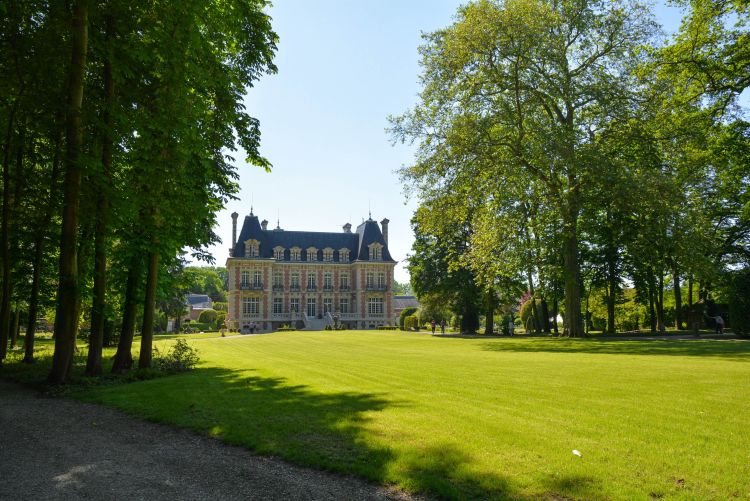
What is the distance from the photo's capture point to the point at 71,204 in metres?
11.0

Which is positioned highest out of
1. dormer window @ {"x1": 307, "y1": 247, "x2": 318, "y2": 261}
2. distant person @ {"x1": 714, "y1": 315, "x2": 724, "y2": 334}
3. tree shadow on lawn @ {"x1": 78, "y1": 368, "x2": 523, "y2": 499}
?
dormer window @ {"x1": 307, "y1": 247, "x2": 318, "y2": 261}

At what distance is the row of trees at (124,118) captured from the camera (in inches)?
427

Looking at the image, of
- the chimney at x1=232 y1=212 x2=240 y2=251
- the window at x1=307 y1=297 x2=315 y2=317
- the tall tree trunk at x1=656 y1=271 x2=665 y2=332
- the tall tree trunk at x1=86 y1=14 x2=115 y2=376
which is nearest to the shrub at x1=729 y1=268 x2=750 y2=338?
the tall tree trunk at x1=656 y1=271 x2=665 y2=332

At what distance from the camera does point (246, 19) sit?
44.2ft

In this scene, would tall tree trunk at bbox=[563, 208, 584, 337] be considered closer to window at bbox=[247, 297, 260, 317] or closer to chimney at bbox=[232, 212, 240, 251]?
window at bbox=[247, 297, 260, 317]

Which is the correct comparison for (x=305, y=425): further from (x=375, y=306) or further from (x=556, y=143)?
(x=375, y=306)

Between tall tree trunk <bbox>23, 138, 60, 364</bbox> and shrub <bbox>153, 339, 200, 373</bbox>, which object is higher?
tall tree trunk <bbox>23, 138, 60, 364</bbox>

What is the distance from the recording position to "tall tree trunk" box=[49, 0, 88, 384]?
34.8 ft

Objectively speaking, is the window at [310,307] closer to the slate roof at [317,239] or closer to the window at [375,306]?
the slate roof at [317,239]

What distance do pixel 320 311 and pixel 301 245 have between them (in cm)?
912

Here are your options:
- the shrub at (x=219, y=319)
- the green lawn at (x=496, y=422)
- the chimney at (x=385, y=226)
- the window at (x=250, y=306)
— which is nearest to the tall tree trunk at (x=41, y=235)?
the green lawn at (x=496, y=422)

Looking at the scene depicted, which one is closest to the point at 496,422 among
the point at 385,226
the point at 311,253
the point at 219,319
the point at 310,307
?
the point at 310,307

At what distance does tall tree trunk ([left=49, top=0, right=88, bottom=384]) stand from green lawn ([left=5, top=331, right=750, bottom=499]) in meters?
→ 1.23

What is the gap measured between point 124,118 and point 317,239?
5872 cm
